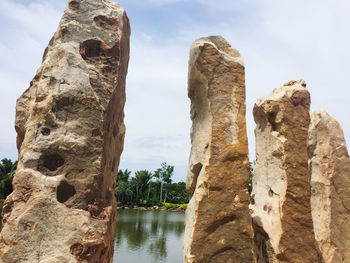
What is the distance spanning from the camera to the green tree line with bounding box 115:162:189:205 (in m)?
43.3

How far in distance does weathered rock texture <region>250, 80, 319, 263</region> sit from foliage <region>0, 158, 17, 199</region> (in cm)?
2069

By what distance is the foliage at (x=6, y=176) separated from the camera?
900 inches

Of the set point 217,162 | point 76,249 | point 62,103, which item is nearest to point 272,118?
point 217,162

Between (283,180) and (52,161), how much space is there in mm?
4034

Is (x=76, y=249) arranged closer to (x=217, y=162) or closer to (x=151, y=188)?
(x=217, y=162)

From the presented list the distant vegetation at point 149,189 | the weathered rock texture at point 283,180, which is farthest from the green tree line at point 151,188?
the weathered rock texture at point 283,180

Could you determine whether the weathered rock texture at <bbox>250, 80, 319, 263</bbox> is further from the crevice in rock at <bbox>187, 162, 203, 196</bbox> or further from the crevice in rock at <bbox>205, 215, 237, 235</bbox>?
the crevice in rock at <bbox>187, 162, 203, 196</bbox>

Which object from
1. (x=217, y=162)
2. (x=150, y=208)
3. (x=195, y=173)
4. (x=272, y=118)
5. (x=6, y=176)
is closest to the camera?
(x=217, y=162)

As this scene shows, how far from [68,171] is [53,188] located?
24 cm

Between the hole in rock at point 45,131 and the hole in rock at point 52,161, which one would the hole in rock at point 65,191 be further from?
the hole in rock at point 45,131

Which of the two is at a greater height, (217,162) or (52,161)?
(217,162)

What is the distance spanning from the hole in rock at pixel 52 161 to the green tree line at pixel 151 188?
Answer: 39.2 m

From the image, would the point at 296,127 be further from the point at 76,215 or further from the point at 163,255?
the point at 163,255

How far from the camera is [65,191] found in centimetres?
371
